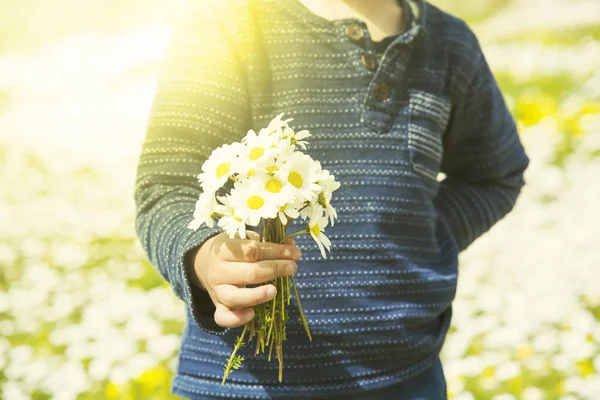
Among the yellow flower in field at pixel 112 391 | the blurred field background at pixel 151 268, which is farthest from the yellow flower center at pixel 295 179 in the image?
the yellow flower in field at pixel 112 391

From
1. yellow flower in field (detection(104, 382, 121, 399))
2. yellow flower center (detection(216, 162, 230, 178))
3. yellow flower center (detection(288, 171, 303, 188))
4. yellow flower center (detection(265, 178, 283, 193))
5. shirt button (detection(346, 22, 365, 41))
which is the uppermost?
shirt button (detection(346, 22, 365, 41))

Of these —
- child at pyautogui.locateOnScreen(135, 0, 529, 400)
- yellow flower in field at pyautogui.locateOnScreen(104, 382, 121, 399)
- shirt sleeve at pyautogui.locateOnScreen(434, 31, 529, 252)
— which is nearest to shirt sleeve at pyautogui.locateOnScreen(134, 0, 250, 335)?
child at pyautogui.locateOnScreen(135, 0, 529, 400)

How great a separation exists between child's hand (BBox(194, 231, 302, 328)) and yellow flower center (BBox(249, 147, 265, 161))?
120 mm

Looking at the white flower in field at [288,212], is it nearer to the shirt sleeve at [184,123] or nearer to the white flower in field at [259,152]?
the white flower in field at [259,152]

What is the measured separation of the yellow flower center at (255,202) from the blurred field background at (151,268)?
36.0 inches

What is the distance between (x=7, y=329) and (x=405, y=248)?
6.66ft

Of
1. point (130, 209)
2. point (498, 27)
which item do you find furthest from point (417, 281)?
point (498, 27)

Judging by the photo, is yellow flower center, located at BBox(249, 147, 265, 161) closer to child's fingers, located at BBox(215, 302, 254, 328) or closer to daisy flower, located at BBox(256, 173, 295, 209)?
daisy flower, located at BBox(256, 173, 295, 209)

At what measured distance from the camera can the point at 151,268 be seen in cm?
354

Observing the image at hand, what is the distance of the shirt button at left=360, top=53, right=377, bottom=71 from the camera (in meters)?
1.42

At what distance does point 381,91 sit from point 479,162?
40 centimetres

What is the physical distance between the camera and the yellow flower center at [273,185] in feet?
2.96

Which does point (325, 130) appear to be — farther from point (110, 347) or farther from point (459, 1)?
point (459, 1)

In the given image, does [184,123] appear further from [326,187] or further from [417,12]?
[417,12]
